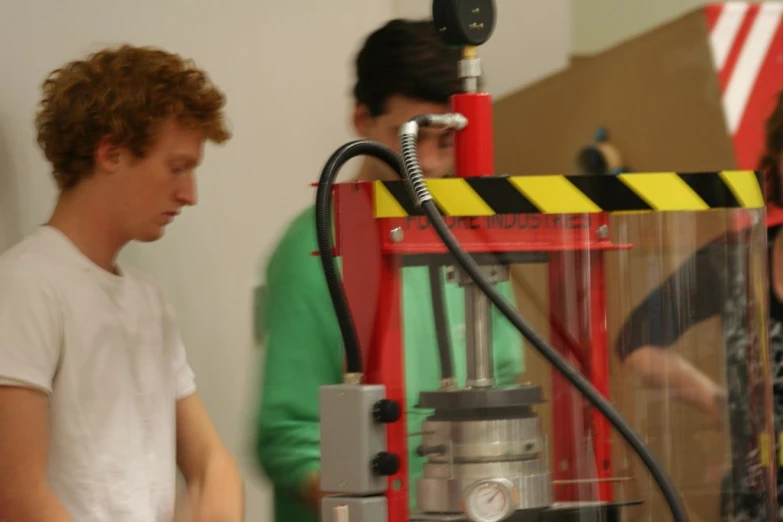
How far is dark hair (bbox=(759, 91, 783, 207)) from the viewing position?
195 cm

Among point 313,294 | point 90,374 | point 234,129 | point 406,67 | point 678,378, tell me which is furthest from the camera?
point 234,129

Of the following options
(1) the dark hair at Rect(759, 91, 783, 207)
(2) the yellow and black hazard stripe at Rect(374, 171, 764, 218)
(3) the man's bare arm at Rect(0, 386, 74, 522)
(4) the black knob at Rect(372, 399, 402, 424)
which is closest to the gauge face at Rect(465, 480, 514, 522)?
(4) the black knob at Rect(372, 399, 402, 424)

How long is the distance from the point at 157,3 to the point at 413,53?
482 mm

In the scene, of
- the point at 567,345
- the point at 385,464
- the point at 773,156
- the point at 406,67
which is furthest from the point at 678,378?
the point at 773,156

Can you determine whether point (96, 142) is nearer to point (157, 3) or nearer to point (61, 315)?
point (61, 315)

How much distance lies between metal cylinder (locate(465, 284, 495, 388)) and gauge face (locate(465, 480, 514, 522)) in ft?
0.32

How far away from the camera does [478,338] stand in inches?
44.9

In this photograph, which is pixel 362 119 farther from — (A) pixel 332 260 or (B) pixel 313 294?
(A) pixel 332 260

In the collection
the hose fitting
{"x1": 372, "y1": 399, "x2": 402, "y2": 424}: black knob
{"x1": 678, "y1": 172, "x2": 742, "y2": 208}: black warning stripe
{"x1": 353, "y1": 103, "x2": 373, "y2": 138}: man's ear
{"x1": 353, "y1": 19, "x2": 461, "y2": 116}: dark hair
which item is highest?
{"x1": 353, "y1": 19, "x2": 461, "y2": 116}: dark hair

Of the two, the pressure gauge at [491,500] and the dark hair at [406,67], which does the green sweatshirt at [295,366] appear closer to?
the dark hair at [406,67]

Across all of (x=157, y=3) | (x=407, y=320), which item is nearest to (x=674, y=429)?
(x=407, y=320)

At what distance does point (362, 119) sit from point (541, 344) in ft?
1.99

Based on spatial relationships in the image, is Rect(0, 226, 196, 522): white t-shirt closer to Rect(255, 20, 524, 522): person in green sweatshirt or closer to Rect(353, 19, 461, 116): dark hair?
Rect(255, 20, 524, 522): person in green sweatshirt

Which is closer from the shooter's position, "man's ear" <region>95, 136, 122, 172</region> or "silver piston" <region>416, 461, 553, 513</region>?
"silver piston" <region>416, 461, 553, 513</region>
